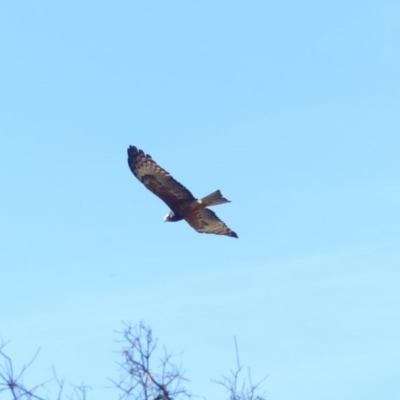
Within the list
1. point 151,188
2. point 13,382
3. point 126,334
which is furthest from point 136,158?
point 13,382

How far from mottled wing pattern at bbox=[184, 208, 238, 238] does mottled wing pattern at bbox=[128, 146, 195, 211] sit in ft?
0.79

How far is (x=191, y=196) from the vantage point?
15.9 m

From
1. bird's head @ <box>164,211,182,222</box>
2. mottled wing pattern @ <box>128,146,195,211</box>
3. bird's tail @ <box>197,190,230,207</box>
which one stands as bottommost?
bird's tail @ <box>197,190,230,207</box>

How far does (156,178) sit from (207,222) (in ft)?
3.29

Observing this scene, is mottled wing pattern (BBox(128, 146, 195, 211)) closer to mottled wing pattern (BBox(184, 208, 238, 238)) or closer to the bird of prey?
the bird of prey

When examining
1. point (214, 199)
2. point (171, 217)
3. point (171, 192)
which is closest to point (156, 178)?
point (171, 192)

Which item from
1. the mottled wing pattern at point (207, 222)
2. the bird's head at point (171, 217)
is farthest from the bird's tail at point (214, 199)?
the bird's head at point (171, 217)

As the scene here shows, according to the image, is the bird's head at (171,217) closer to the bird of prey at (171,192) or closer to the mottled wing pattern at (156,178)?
the bird of prey at (171,192)

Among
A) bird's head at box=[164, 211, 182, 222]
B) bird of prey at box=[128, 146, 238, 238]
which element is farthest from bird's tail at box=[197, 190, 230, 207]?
bird's head at box=[164, 211, 182, 222]

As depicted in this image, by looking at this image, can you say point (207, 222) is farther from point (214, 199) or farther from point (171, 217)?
point (214, 199)

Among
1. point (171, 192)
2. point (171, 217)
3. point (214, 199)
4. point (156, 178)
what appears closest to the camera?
point (214, 199)

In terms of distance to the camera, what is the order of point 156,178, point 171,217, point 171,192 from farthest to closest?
Answer: point 171,217 < point 171,192 < point 156,178

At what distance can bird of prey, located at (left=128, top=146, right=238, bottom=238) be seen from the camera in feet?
51.7

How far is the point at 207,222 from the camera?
1622cm
